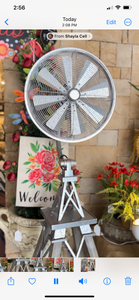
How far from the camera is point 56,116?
939 mm

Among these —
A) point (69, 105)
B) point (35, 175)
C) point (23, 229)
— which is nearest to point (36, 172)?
point (35, 175)

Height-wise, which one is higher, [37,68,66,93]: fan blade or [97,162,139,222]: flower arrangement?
[37,68,66,93]: fan blade

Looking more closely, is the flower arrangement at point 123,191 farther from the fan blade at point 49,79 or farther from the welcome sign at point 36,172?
the fan blade at point 49,79

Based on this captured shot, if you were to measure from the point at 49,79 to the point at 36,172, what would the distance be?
1.57ft

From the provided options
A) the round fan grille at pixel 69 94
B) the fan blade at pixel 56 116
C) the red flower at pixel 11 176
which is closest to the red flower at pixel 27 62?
the round fan grille at pixel 69 94

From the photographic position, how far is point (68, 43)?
117cm

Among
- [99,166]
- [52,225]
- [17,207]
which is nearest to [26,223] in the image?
[17,207]

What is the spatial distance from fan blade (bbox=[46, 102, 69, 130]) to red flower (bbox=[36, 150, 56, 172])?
0.25 meters

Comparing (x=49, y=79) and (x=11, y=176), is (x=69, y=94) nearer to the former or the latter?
(x=49, y=79)

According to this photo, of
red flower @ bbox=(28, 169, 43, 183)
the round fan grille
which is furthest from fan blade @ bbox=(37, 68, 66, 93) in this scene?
red flower @ bbox=(28, 169, 43, 183)

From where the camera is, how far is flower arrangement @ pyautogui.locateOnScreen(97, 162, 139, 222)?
105 centimetres

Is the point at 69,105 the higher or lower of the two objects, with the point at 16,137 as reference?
higher

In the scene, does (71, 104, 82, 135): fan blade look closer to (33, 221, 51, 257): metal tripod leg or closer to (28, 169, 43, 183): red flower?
(28, 169, 43, 183): red flower
